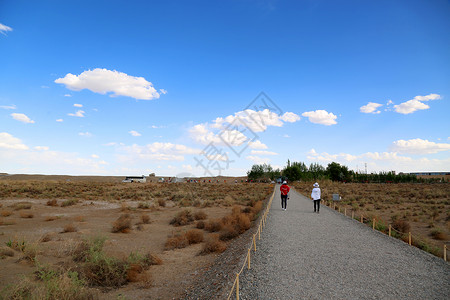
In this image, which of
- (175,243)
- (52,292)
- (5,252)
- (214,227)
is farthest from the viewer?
(214,227)

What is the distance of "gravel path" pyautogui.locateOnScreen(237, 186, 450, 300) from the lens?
19.0 ft

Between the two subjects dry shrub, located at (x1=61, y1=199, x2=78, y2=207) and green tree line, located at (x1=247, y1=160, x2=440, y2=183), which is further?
green tree line, located at (x1=247, y1=160, x2=440, y2=183)

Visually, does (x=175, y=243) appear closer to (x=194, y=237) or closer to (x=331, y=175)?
(x=194, y=237)

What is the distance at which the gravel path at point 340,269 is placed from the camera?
19.0ft

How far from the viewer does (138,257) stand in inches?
346

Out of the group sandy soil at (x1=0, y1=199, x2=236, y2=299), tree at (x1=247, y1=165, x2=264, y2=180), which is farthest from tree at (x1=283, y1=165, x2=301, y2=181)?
sandy soil at (x1=0, y1=199, x2=236, y2=299)

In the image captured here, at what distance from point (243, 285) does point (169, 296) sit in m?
2.23

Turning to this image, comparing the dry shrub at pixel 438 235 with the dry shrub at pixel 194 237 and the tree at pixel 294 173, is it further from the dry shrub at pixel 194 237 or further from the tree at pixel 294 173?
the tree at pixel 294 173

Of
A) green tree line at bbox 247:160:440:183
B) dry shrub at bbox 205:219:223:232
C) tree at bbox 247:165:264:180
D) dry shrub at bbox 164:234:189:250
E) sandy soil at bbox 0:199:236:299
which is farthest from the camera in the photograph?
tree at bbox 247:165:264:180

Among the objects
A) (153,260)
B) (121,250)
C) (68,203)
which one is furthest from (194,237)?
(68,203)

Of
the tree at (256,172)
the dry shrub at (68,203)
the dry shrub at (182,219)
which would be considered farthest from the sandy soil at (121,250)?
the tree at (256,172)

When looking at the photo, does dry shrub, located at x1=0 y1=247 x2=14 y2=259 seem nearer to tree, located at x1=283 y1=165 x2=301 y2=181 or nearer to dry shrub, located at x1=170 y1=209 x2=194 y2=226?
dry shrub, located at x1=170 y1=209 x2=194 y2=226

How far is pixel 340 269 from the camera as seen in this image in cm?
715

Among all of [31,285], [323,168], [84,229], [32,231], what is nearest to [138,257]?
[31,285]
